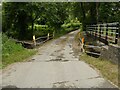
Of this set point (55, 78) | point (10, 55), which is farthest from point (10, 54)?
point (55, 78)

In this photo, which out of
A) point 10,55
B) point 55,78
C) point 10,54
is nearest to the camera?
point 55,78

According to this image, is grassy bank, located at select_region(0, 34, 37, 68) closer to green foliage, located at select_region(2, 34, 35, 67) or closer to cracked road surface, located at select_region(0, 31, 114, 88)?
green foliage, located at select_region(2, 34, 35, 67)

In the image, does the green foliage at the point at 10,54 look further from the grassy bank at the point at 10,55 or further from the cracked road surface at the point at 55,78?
the cracked road surface at the point at 55,78

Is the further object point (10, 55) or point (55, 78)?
point (10, 55)

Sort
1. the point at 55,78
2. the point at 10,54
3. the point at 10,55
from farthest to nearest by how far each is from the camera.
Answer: the point at 10,54 → the point at 10,55 → the point at 55,78

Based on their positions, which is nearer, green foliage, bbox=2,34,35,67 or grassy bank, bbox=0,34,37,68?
grassy bank, bbox=0,34,37,68

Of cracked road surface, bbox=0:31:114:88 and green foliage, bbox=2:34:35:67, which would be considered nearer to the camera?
cracked road surface, bbox=0:31:114:88

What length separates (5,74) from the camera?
9.41m

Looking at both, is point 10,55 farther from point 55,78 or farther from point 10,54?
point 55,78

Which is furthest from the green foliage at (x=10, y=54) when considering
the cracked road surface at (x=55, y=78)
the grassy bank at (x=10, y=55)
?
the cracked road surface at (x=55, y=78)

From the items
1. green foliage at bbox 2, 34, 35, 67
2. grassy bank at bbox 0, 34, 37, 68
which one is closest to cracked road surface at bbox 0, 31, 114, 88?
grassy bank at bbox 0, 34, 37, 68

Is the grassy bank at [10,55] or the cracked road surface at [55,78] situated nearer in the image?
the cracked road surface at [55,78]

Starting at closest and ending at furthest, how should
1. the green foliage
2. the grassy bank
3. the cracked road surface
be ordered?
the cracked road surface, the grassy bank, the green foliage

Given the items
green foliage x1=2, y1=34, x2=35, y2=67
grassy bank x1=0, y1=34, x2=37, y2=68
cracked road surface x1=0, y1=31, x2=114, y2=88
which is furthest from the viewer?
green foliage x1=2, y1=34, x2=35, y2=67
